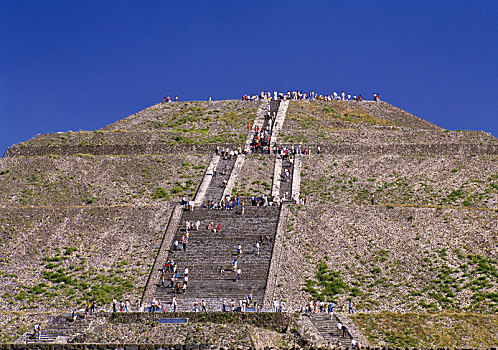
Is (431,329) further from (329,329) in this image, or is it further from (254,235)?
(254,235)

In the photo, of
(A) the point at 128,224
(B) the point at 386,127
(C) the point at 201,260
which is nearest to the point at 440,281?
(C) the point at 201,260

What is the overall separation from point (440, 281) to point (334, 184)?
2007 centimetres

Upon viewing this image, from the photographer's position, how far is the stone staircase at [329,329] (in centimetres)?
5762

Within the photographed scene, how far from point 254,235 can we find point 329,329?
16328mm

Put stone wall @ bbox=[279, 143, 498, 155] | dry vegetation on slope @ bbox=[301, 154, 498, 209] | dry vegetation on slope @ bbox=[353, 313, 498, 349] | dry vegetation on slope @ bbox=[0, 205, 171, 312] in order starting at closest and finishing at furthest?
dry vegetation on slope @ bbox=[353, 313, 498, 349], dry vegetation on slope @ bbox=[0, 205, 171, 312], dry vegetation on slope @ bbox=[301, 154, 498, 209], stone wall @ bbox=[279, 143, 498, 155]

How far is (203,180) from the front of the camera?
3438 inches

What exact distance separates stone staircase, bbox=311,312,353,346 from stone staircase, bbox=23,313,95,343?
569 inches

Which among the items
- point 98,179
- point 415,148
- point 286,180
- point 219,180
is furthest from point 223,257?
point 415,148

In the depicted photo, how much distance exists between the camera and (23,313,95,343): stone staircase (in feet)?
194

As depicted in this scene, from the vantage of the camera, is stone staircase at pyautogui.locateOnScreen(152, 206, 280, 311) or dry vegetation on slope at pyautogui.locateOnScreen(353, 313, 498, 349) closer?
dry vegetation on slope at pyautogui.locateOnScreen(353, 313, 498, 349)

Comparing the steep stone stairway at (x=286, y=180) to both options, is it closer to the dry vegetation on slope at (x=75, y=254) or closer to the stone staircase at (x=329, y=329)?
the dry vegetation on slope at (x=75, y=254)

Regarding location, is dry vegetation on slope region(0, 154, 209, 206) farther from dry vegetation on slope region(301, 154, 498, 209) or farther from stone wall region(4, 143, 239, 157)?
dry vegetation on slope region(301, 154, 498, 209)

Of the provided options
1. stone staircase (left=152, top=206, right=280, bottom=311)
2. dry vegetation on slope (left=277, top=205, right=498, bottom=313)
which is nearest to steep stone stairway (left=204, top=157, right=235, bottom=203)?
stone staircase (left=152, top=206, right=280, bottom=311)

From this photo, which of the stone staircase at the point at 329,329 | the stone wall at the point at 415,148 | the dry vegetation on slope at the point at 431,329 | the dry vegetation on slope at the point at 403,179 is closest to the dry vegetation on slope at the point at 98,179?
the dry vegetation on slope at the point at 403,179
